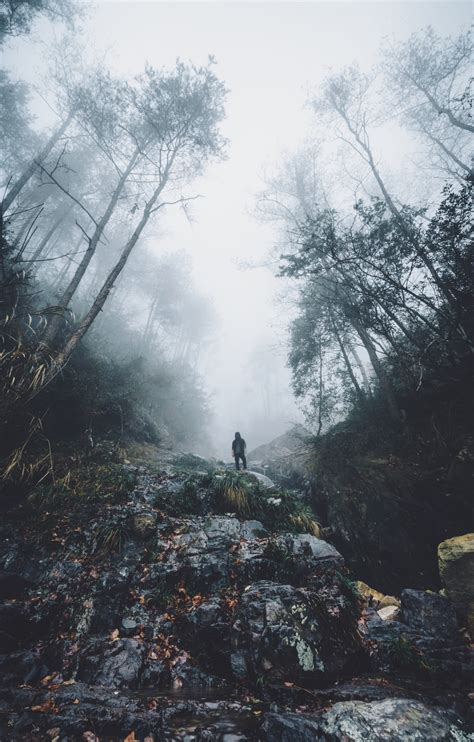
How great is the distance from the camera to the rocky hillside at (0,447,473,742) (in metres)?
2.49

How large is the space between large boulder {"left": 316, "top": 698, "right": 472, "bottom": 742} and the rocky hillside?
0.5 inches

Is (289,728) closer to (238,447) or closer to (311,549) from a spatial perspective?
(311,549)

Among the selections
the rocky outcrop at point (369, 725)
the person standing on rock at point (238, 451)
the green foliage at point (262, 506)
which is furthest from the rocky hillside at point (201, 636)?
the person standing on rock at point (238, 451)

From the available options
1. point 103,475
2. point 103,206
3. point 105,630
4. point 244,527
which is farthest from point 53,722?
point 103,206

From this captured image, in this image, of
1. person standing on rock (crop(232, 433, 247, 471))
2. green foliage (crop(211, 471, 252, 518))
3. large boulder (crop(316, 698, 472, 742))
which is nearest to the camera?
large boulder (crop(316, 698, 472, 742))

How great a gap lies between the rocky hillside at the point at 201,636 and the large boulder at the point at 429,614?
0.01 m

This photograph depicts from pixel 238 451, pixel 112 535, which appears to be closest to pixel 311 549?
pixel 112 535

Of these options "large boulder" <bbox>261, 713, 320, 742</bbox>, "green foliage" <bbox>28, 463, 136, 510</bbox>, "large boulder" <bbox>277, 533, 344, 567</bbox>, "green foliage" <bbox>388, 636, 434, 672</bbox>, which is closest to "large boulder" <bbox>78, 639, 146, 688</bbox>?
"large boulder" <bbox>261, 713, 320, 742</bbox>

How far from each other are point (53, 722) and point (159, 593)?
210 cm

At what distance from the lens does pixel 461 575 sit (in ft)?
14.1

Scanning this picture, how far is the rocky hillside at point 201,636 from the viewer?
2.49 meters

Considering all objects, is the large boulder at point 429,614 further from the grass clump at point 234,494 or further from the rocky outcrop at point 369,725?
the grass clump at point 234,494

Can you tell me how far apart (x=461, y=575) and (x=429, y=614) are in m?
0.76

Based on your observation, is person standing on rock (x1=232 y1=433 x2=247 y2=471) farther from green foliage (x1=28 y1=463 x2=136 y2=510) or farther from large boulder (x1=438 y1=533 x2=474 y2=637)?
large boulder (x1=438 y1=533 x2=474 y2=637)
